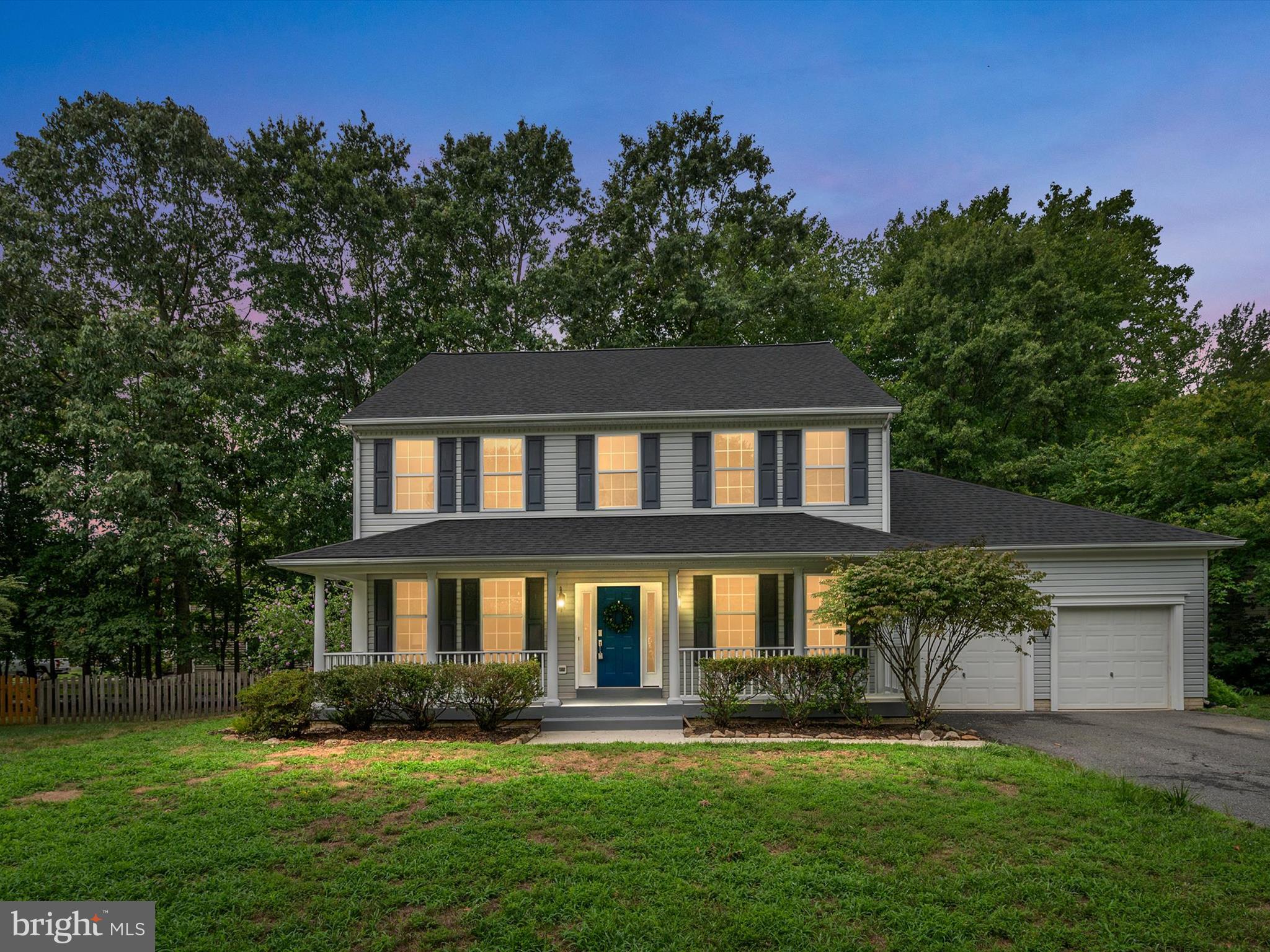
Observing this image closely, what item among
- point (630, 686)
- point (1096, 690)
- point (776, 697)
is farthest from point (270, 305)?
point (1096, 690)

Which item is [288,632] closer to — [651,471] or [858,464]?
[651,471]

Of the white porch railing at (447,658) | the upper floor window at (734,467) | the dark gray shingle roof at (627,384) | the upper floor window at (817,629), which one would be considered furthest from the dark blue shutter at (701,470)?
the white porch railing at (447,658)

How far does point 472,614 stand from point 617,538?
3.63 m

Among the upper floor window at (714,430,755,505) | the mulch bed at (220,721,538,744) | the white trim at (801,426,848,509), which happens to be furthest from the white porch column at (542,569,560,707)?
the white trim at (801,426,848,509)

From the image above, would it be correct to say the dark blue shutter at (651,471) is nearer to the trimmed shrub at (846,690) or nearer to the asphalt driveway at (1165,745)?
the trimmed shrub at (846,690)

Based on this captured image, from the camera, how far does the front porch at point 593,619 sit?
13.2 metres

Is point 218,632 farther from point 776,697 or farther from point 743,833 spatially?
point 743,833

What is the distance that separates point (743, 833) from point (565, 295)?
19.5m

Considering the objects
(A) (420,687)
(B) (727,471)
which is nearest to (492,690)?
(A) (420,687)

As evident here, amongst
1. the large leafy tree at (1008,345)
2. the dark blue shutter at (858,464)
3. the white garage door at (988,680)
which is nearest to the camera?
the white garage door at (988,680)

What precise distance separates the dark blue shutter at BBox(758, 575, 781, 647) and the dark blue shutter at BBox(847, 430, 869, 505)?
8.25ft

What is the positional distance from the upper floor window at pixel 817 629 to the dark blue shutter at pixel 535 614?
17.7 feet

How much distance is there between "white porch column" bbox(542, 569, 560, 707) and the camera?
39.8 ft

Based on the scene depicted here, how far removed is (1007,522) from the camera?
1427cm
